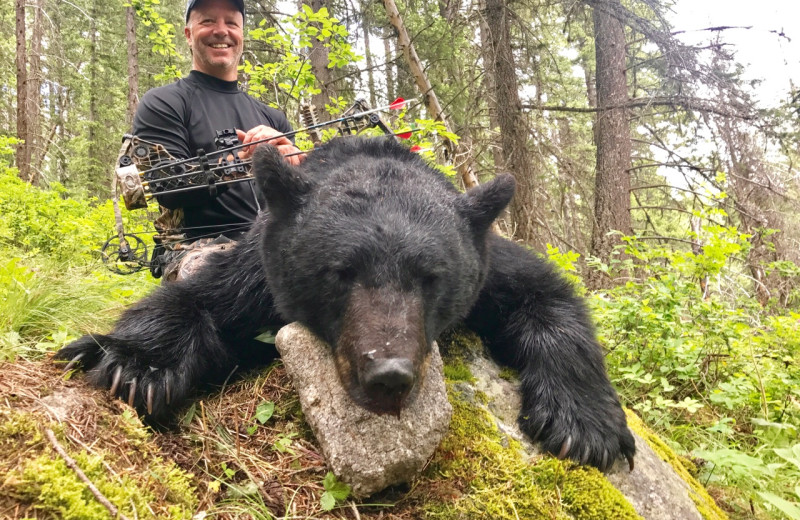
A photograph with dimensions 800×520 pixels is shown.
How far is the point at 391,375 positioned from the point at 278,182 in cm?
114

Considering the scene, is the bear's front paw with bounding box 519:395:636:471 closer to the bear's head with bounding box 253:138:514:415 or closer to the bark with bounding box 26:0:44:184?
the bear's head with bounding box 253:138:514:415

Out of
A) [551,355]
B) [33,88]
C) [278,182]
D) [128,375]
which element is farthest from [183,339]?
[33,88]

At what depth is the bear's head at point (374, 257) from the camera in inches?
67.1

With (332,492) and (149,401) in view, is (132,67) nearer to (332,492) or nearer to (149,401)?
(149,401)

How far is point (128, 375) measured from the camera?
214 cm

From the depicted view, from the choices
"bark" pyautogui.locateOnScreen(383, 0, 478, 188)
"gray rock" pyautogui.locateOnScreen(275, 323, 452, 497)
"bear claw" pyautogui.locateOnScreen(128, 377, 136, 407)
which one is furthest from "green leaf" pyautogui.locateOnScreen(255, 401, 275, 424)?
"bark" pyautogui.locateOnScreen(383, 0, 478, 188)

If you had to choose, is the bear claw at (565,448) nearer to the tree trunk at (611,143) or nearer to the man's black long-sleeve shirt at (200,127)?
the man's black long-sleeve shirt at (200,127)

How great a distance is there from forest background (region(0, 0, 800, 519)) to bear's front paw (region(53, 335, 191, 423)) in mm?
322

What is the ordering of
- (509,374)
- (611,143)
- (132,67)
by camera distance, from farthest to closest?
1. (132,67)
2. (611,143)
3. (509,374)

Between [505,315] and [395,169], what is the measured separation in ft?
3.25

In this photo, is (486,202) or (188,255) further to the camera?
(188,255)

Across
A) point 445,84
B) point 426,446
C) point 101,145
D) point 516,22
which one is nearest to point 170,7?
point 101,145

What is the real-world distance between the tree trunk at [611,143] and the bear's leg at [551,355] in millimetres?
5669

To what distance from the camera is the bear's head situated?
5.59ft
